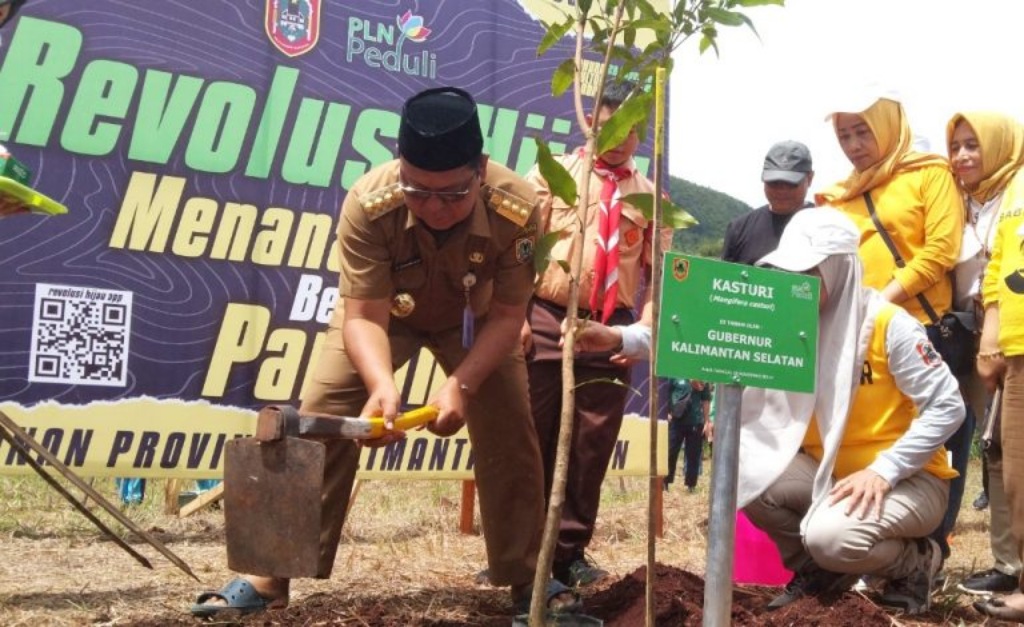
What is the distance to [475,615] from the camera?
144 inches

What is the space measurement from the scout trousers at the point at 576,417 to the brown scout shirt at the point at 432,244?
746mm

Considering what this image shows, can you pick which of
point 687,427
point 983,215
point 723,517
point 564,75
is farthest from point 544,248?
point 687,427

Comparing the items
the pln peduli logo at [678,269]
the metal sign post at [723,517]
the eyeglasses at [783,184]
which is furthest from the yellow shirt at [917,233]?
the pln peduli logo at [678,269]

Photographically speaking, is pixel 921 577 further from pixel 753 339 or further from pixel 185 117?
pixel 185 117

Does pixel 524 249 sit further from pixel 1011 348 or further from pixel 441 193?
pixel 1011 348

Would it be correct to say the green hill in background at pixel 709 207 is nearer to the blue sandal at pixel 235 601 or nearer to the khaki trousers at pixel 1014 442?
the khaki trousers at pixel 1014 442

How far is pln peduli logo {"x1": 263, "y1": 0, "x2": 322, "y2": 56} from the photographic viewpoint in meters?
5.08

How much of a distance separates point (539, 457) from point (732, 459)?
107 cm

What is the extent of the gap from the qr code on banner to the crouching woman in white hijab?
2571mm

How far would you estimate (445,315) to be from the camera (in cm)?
362

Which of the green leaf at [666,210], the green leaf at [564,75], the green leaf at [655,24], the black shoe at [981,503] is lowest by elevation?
the black shoe at [981,503]

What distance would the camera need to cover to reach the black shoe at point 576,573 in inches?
163

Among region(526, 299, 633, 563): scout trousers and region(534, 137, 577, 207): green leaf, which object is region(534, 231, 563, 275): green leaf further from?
region(526, 299, 633, 563): scout trousers

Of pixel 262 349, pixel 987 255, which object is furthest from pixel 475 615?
pixel 987 255
